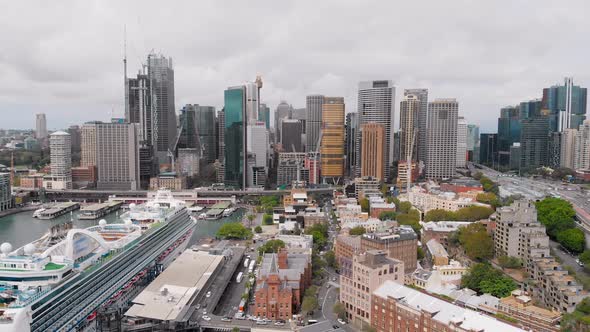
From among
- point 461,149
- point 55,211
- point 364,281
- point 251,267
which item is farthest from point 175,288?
point 461,149

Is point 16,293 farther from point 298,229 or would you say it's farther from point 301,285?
point 298,229

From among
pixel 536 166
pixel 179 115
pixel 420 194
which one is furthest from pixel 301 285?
pixel 179 115

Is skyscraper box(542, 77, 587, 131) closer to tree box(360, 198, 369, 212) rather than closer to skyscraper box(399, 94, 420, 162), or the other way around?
skyscraper box(399, 94, 420, 162)

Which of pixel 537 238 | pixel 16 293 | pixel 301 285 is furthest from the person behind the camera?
pixel 537 238

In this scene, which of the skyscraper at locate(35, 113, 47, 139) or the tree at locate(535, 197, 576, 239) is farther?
the skyscraper at locate(35, 113, 47, 139)

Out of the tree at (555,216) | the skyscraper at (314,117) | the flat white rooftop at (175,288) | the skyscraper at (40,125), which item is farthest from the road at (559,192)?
the skyscraper at (40,125)

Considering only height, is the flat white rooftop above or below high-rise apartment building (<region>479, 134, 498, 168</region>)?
below

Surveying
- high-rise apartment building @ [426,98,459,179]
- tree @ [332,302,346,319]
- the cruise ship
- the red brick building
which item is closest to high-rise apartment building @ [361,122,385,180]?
high-rise apartment building @ [426,98,459,179]

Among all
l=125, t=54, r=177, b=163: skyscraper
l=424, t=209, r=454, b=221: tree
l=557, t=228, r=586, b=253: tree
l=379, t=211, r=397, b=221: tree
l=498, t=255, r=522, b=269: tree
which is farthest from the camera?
l=125, t=54, r=177, b=163: skyscraper

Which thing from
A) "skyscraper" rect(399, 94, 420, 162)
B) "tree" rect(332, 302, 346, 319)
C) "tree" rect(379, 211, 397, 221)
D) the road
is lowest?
"tree" rect(332, 302, 346, 319)
